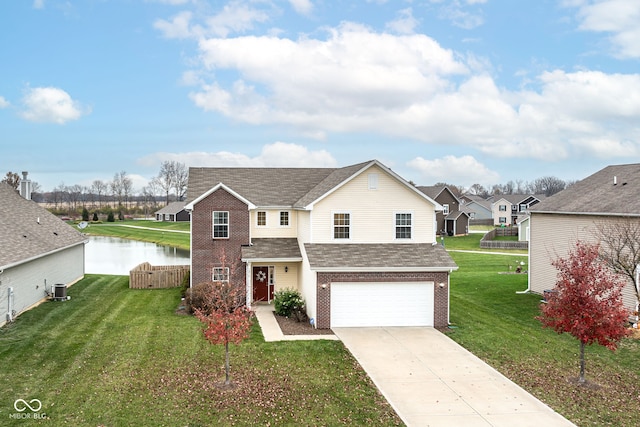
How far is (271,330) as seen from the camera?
1992cm

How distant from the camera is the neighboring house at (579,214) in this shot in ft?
71.6

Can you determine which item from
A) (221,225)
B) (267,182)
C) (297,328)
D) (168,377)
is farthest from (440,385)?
(267,182)

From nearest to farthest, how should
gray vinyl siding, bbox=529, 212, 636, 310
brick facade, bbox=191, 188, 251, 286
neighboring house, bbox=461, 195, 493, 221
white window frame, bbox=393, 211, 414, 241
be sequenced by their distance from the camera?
white window frame, bbox=393, 211, 414, 241
gray vinyl siding, bbox=529, 212, 636, 310
brick facade, bbox=191, 188, 251, 286
neighboring house, bbox=461, 195, 493, 221

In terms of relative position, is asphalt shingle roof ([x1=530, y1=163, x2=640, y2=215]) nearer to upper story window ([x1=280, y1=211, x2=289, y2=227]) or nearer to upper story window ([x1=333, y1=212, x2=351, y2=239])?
upper story window ([x1=333, y1=212, x2=351, y2=239])

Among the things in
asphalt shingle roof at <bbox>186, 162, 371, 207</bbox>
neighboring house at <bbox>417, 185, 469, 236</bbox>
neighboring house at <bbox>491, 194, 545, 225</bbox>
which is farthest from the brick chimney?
neighboring house at <bbox>491, 194, 545, 225</bbox>

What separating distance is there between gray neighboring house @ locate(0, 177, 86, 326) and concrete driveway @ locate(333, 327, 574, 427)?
12738 mm

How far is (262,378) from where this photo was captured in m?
14.3

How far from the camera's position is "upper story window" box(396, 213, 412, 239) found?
22641 millimetres

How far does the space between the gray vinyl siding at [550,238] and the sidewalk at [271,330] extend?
38.9 ft

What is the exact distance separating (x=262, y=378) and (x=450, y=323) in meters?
9.56

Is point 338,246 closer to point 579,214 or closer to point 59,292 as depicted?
point 579,214

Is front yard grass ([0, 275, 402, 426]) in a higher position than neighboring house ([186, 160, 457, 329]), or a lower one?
lower

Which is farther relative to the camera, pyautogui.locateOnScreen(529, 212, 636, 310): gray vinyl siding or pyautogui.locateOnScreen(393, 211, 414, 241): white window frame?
pyautogui.locateOnScreen(529, 212, 636, 310): gray vinyl siding

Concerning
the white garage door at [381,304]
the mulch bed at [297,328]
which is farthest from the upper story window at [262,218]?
the white garage door at [381,304]
